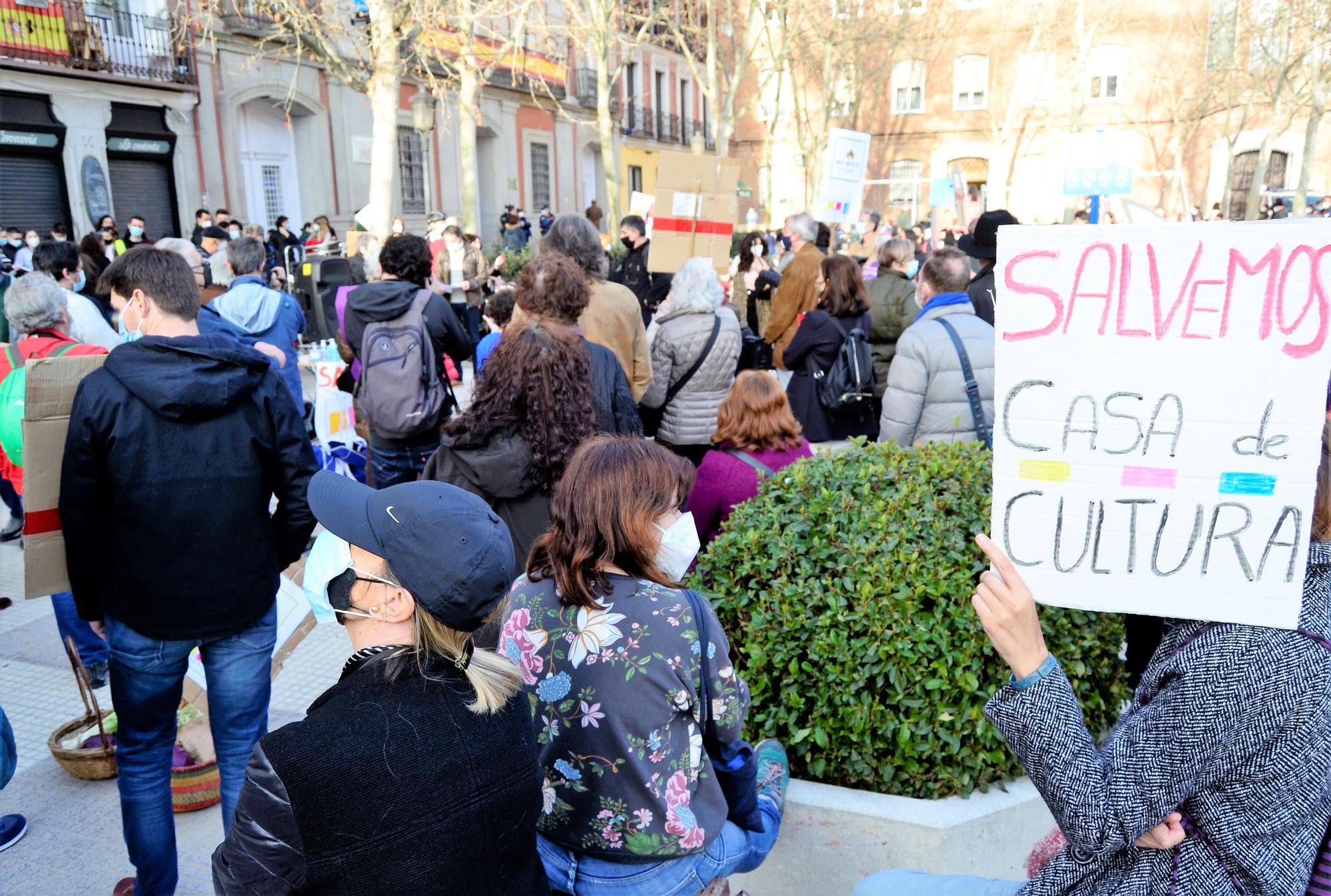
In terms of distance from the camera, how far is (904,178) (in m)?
41.4

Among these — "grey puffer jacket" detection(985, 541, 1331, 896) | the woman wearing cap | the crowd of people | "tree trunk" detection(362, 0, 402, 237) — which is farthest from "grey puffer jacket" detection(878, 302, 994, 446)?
"tree trunk" detection(362, 0, 402, 237)

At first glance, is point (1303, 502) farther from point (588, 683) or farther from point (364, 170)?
point (364, 170)

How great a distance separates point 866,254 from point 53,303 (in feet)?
36.8

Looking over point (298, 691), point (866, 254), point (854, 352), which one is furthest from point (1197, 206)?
point (298, 691)

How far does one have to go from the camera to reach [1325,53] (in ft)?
89.7

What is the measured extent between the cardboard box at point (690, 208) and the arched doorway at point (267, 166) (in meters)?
16.5

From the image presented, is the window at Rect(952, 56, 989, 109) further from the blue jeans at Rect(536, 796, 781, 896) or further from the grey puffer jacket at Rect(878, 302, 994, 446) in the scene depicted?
the blue jeans at Rect(536, 796, 781, 896)

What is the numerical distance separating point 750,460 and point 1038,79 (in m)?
38.0

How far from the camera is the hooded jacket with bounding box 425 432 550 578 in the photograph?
3.22 meters

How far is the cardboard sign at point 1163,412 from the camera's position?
1.59 metres

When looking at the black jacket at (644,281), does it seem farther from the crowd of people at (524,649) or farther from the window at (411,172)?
the window at (411,172)

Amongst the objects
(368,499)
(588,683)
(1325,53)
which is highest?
(1325,53)

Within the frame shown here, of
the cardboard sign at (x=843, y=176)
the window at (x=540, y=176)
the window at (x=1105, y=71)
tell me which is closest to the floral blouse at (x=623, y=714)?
the cardboard sign at (x=843, y=176)

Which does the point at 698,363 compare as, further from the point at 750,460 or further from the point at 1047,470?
the point at 1047,470
